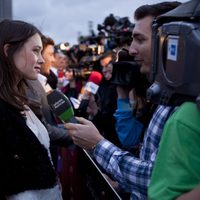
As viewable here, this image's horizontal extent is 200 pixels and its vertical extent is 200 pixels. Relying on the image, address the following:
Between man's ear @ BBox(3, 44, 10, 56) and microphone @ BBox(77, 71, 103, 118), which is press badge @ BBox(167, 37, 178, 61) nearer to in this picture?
man's ear @ BBox(3, 44, 10, 56)

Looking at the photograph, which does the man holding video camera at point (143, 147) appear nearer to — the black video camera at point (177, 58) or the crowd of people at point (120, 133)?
the crowd of people at point (120, 133)

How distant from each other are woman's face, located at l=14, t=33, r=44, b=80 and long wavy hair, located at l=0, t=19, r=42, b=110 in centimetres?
2

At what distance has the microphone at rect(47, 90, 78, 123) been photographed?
1775 mm

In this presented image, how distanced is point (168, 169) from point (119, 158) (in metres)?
0.56

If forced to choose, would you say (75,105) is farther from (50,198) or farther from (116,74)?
(50,198)

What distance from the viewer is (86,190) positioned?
262 centimetres

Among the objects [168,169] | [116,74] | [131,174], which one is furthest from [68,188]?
[168,169]

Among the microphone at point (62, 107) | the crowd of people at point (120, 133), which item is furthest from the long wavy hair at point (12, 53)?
the microphone at point (62, 107)

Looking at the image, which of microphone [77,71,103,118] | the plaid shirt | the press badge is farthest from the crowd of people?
microphone [77,71,103,118]

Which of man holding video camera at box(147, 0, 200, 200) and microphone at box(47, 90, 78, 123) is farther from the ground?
man holding video camera at box(147, 0, 200, 200)

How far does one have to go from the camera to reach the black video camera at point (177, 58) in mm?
874

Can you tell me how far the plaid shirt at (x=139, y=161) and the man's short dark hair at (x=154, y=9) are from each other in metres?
0.59

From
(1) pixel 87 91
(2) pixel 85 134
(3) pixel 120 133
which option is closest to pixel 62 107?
(2) pixel 85 134

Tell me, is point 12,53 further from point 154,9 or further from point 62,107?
point 154,9
